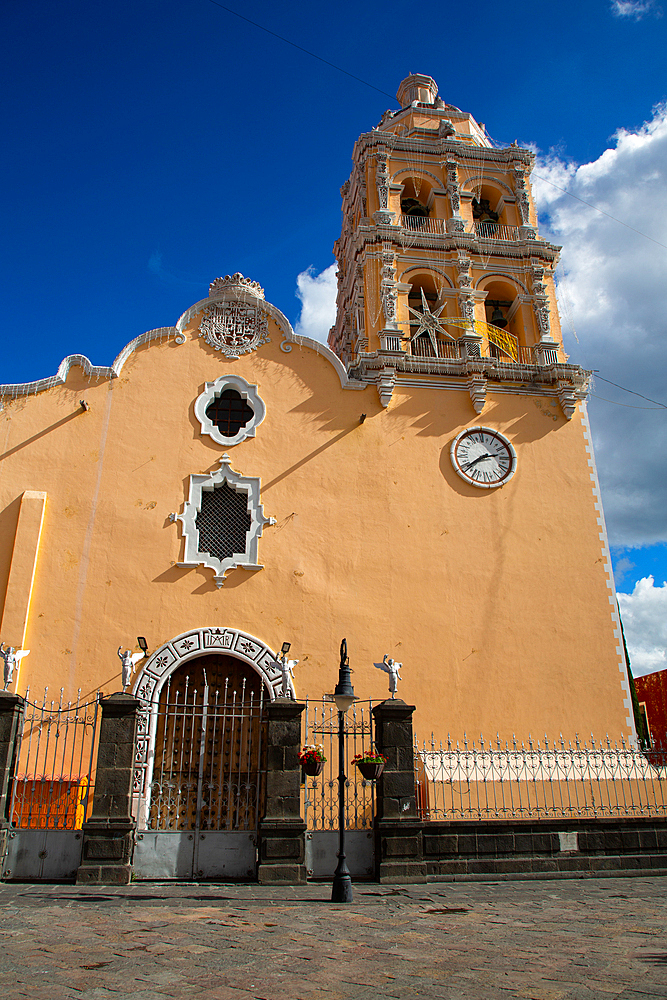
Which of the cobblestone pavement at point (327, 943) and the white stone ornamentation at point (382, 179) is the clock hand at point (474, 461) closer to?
the white stone ornamentation at point (382, 179)

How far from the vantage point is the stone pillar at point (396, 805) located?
9.57 meters

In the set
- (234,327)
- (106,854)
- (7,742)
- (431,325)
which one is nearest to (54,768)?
(7,742)

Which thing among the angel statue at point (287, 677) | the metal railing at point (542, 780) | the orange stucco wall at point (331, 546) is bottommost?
the metal railing at point (542, 780)

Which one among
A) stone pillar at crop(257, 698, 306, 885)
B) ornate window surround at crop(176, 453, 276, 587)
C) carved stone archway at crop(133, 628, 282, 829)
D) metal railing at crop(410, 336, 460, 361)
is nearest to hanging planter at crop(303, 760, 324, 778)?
stone pillar at crop(257, 698, 306, 885)

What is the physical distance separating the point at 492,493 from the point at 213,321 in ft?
22.8

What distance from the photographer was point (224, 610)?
13227 millimetres

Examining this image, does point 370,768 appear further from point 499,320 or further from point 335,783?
point 499,320

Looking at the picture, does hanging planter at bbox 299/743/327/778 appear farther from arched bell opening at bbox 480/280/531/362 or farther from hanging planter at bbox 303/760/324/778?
arched bell opening at bbox 480/280/531/362

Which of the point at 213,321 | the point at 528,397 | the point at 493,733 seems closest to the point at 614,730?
the point at 493,733

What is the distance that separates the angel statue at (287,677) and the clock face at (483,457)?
211 inches

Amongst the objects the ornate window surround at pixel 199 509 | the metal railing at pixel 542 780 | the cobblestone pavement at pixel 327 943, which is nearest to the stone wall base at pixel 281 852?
the cobblestone pavement at pixel 327 943

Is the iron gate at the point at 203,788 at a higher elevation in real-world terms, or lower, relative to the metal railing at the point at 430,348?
lower

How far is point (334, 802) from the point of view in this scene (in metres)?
11.6

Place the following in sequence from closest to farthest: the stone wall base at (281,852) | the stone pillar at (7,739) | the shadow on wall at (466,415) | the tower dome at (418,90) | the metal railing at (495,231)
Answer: the stone wall base at (281,852), the stone pillar at (7,739), the shadow on wall at (466,415), the metal railing at (495,231), the tower dome at (418,90)
